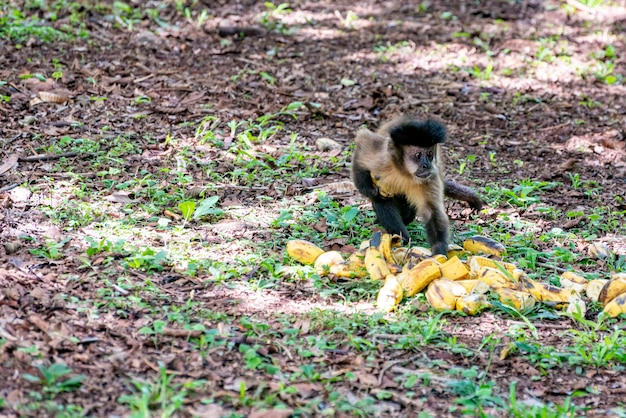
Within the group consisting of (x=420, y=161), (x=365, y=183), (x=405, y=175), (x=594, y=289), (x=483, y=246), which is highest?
(x=420, y=161)

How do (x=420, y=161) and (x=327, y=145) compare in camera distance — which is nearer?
(x=420, y=161)

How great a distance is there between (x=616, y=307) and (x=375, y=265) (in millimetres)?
1471

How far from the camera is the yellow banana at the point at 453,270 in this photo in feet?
17.4

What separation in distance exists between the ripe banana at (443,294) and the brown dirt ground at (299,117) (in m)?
0.15

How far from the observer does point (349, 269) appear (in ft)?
17.9

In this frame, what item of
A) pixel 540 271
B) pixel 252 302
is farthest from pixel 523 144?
pixel 252 302

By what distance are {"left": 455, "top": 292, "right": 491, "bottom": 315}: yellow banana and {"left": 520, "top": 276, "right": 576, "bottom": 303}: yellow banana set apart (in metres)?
0.33

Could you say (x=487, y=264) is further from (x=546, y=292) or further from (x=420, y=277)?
(x=420, y=277)

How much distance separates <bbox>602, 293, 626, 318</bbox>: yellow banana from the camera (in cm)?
501

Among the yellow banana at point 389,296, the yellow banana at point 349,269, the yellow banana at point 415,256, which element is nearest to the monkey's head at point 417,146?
the yellow banana at point 415,256

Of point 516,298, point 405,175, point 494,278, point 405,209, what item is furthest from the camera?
point 405,209

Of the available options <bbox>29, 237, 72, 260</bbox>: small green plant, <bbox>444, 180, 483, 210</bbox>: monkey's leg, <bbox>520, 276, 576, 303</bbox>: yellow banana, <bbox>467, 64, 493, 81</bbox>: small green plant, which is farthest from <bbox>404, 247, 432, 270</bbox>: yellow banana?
<bbox>467, 64, 493, 81</bbox>: small green plant

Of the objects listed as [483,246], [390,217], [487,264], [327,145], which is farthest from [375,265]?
[327,145]

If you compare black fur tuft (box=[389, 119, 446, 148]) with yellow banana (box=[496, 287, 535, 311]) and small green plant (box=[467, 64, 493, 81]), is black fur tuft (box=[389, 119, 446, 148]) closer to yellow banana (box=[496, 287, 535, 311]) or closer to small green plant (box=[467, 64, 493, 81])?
yellow banana (box=[496, 287, 535, 311])
